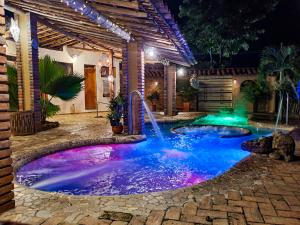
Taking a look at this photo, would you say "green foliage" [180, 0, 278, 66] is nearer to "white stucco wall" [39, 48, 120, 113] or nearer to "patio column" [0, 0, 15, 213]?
"white stucco wall" [39, 48, 120, 113]

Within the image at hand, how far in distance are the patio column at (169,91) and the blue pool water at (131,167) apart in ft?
21.9

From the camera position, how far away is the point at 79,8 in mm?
5113

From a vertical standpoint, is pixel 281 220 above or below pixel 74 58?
below

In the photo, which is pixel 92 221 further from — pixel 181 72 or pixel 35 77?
pixel 181 72

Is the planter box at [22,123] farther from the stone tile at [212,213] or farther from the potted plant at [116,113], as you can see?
the stone tile at [212,213]

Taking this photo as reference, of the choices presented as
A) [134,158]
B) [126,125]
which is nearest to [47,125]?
[126,125]

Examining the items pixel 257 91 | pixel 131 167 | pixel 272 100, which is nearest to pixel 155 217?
pixel 131 167

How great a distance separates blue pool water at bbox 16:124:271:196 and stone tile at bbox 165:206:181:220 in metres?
1.43

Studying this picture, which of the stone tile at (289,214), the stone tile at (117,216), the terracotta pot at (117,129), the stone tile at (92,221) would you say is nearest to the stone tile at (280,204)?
the stone tile at (289,214)

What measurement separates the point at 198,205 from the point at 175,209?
331 millimetres

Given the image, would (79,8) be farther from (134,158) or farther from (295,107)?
(295,107)

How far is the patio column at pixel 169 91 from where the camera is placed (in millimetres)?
15578

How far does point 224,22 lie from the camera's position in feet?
66.4

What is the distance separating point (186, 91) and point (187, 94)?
0.24 m
